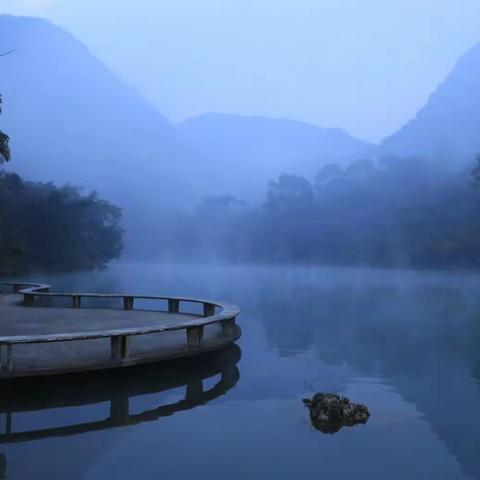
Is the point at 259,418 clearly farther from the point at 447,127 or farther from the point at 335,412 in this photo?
the point at 447,127

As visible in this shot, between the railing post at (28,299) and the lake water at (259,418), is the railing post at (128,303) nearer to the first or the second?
the railing post at (28,299)

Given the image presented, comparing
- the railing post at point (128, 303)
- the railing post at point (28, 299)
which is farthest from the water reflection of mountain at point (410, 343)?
the railing post at point (28, 299)

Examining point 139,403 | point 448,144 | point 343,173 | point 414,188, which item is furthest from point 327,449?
point 448,144

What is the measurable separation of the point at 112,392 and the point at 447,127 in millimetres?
162205

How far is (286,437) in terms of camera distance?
253 inches

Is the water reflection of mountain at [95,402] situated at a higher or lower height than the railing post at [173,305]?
lower

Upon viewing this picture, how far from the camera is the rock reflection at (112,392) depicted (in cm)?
670

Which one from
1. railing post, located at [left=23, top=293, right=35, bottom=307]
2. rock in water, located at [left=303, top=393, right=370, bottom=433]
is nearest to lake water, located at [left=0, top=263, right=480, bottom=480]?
rock in water, located at [left=303, top=393, right=370, bottom=433]

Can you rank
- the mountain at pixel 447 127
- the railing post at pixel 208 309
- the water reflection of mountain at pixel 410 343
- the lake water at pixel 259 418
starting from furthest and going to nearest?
the mountain at pixel 447 127, the railing post at pixel 208 309, the water reflection of mountain at pixel 410 343, the lake water at pixel 259 418

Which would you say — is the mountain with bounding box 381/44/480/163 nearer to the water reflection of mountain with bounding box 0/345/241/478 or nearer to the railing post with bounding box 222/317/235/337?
the railing post with bounding box 222/317/235/337

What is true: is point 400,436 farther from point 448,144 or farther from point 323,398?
point 448,144

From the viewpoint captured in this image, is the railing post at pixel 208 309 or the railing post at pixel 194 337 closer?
the railing post at pixel 194 337

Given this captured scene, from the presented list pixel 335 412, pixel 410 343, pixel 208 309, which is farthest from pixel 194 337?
pixel 410 343

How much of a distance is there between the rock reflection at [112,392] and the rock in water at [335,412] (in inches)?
69.3
